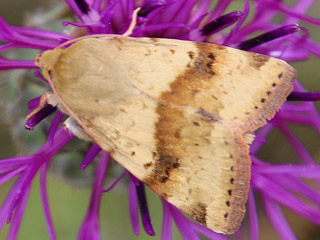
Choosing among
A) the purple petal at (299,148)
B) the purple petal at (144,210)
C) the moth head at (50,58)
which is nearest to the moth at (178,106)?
the moth head at (50,58)

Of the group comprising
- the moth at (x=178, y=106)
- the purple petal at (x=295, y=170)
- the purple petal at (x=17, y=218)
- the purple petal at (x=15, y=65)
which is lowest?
the purple petal at (x=17, y=218)

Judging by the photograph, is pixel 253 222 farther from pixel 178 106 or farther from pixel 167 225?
pixel 178 106

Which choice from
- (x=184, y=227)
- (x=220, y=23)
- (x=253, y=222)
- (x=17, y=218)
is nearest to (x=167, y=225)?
(x=184, y=227)

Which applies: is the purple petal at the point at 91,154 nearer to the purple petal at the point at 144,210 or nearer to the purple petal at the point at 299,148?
the purple petal at the point at 144,210

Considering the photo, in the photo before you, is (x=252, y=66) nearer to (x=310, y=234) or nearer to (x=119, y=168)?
(x=119, y=168)

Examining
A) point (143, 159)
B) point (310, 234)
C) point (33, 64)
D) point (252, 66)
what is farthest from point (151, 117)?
point (310, 234)

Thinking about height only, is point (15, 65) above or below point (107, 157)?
above

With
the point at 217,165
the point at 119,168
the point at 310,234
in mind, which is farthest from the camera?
the point at 310,234

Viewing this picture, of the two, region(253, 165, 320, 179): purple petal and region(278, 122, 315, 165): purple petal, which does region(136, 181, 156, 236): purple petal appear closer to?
region(253, 165, 320, 179): purple petal

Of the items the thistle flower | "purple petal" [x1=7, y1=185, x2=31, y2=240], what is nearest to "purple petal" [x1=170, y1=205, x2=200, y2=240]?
the thistle flower
